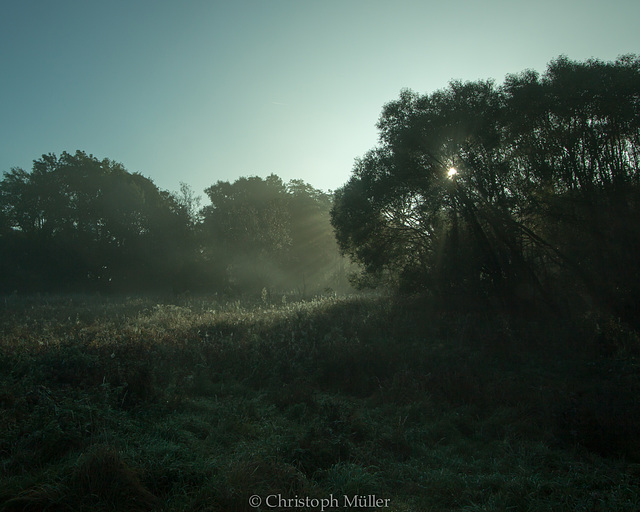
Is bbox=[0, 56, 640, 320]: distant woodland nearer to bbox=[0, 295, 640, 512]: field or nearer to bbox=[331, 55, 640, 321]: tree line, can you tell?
bbox=[331, 55, 640, 321]: tree line

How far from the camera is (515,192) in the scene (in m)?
18.4

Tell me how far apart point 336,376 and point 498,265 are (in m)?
10.4

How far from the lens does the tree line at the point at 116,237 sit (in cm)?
4222

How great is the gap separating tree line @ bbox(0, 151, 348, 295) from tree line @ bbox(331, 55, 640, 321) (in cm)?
2168

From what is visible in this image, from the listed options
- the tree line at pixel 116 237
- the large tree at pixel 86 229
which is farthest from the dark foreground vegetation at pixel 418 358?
the large tree at pixel 86 229

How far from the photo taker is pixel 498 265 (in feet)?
60.2

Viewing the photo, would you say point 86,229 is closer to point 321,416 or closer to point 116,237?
point 116,237

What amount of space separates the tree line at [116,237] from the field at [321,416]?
26.8 meters

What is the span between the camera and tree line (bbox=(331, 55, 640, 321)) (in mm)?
15789

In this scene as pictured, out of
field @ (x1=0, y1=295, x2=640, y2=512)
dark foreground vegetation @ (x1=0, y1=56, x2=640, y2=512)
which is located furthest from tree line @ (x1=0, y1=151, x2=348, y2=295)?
field @ (x1=0, y1=295, x2=640, y2=512)

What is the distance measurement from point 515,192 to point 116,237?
42.4 metres

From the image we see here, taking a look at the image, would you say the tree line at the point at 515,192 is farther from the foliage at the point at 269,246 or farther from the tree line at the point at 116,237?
the tree line at the point at 116,237

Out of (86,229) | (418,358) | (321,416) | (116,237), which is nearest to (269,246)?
(116,237)

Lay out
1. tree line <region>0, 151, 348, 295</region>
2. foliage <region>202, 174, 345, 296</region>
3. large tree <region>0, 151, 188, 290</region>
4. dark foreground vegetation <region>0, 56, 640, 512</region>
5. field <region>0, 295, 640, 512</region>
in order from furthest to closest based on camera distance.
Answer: large tree <region>0, 151, 188, 290</region>, tree line <region>0, 151, 348, 295</region>, foliage <region>202, 174, 345, 296</region>, dark foreground vegetation <region>0, 56, 640, 512</region>, field <region>0, 295, 640, 512</region>
